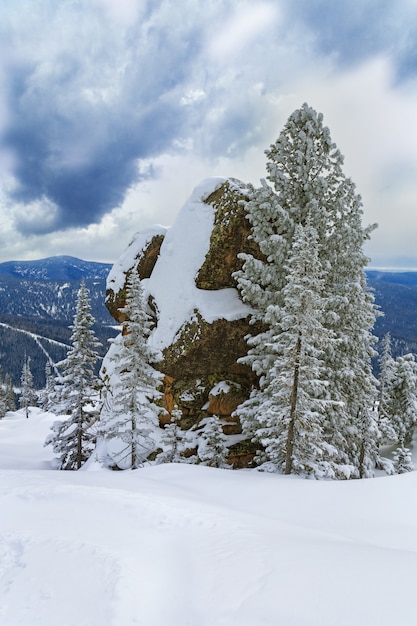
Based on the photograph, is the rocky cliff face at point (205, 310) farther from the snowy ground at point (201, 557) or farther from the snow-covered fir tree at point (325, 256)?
the snowy ground at point (201, 557)

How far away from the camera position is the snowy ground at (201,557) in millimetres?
4441

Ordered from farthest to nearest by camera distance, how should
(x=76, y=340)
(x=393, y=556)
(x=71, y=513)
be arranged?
(x=76, y=340)
(x=71, y=513)
(x=393, y=556)

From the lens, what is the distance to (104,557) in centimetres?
558

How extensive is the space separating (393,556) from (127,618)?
164 inches

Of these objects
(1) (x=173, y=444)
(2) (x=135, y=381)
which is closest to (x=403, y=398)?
(1) (x=173, y=444)

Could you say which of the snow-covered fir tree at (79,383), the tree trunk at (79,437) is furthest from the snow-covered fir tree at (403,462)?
the tree trunk at (79,437)

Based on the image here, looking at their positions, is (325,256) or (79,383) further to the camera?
(79,383)

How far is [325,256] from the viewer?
51.3ft

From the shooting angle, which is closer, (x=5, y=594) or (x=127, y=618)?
(x=127, y=618)

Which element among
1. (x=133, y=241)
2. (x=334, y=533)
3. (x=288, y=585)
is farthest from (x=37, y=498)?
(x=133, y=241)

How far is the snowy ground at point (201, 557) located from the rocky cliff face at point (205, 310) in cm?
754

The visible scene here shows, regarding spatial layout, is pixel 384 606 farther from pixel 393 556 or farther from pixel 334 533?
pixel 334 533

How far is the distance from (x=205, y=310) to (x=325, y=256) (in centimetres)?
642

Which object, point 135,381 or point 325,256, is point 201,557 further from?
point 325,256
